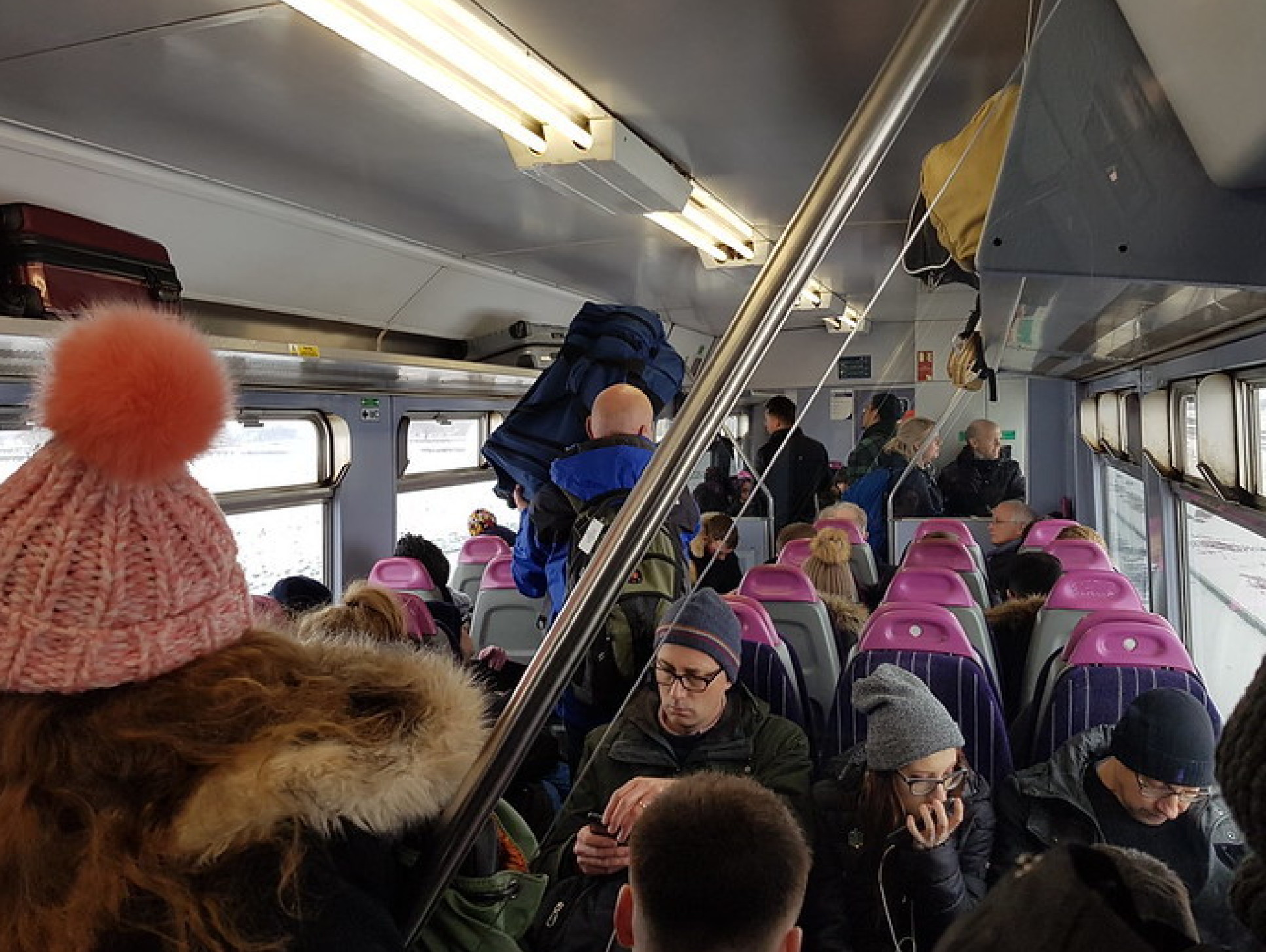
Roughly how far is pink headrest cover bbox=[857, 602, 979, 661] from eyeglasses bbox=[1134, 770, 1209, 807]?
2.26 ft

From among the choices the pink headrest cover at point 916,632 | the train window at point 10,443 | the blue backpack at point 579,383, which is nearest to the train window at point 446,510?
the train window at point 10,443

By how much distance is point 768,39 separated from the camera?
2.42 meters

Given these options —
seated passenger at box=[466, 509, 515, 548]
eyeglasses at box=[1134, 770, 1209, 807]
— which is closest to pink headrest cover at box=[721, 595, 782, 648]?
eyeglasses at box=[1134, 770, 1209, 807]

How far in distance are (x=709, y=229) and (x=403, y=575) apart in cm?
240

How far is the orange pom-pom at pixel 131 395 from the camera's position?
873 millimetres

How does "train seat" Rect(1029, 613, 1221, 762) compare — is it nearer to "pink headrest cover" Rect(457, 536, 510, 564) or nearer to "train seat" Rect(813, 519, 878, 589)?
"train seat" Rect(813, 519, 878, 589)

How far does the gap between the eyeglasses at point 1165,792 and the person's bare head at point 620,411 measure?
1538 millimetres

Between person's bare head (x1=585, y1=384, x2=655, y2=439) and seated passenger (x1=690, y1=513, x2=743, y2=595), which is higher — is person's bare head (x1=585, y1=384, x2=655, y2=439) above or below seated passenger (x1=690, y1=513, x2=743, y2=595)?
above

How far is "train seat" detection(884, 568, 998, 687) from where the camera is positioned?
3.27 meters

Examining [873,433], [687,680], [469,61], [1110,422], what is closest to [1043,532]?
[1110,422]

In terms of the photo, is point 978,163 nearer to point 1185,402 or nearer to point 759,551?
point 1185,402

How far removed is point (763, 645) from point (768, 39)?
181cm

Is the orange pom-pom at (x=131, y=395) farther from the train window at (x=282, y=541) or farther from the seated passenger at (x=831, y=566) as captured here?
the train window at (x=282, y=541)

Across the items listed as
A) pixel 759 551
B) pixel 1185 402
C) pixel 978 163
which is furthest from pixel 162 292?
pixel 759 551
